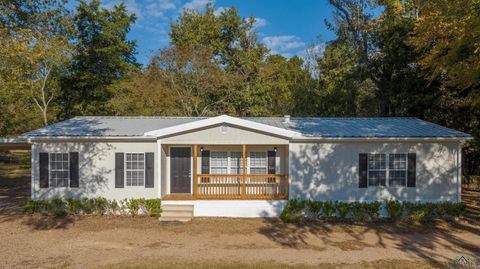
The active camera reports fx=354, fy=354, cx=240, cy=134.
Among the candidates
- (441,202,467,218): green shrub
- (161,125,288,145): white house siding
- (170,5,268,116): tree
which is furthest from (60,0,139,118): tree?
(441,202,467,218): green shrub

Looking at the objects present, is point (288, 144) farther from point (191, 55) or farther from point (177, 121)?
point (191, 55)

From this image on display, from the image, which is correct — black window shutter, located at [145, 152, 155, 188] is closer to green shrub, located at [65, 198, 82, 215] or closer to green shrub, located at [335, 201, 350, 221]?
green shrub, located at [65, 198, 82, 215]

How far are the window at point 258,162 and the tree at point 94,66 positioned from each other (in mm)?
19508

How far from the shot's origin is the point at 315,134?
1355cm

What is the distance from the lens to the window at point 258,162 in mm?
15312

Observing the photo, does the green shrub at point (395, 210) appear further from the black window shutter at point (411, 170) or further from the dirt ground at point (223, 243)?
the black window shutter at point (411, 170)

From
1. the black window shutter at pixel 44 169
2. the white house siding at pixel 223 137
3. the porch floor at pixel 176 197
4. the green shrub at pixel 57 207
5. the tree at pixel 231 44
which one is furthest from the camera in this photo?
the tree at pixel 231 44

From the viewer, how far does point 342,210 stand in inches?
515

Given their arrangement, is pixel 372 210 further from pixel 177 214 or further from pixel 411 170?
pixel 177 214

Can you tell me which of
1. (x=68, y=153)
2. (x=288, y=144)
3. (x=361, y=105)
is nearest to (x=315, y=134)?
(x=288, y=144)

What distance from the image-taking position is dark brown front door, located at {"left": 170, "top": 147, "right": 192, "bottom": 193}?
1511cm

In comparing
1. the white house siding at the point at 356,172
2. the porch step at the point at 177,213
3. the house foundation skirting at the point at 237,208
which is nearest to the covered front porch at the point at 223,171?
the house foundation skirting at the point at 237,208

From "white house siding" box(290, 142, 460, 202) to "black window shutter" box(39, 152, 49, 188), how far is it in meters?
9.42

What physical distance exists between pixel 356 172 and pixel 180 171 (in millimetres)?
7198
